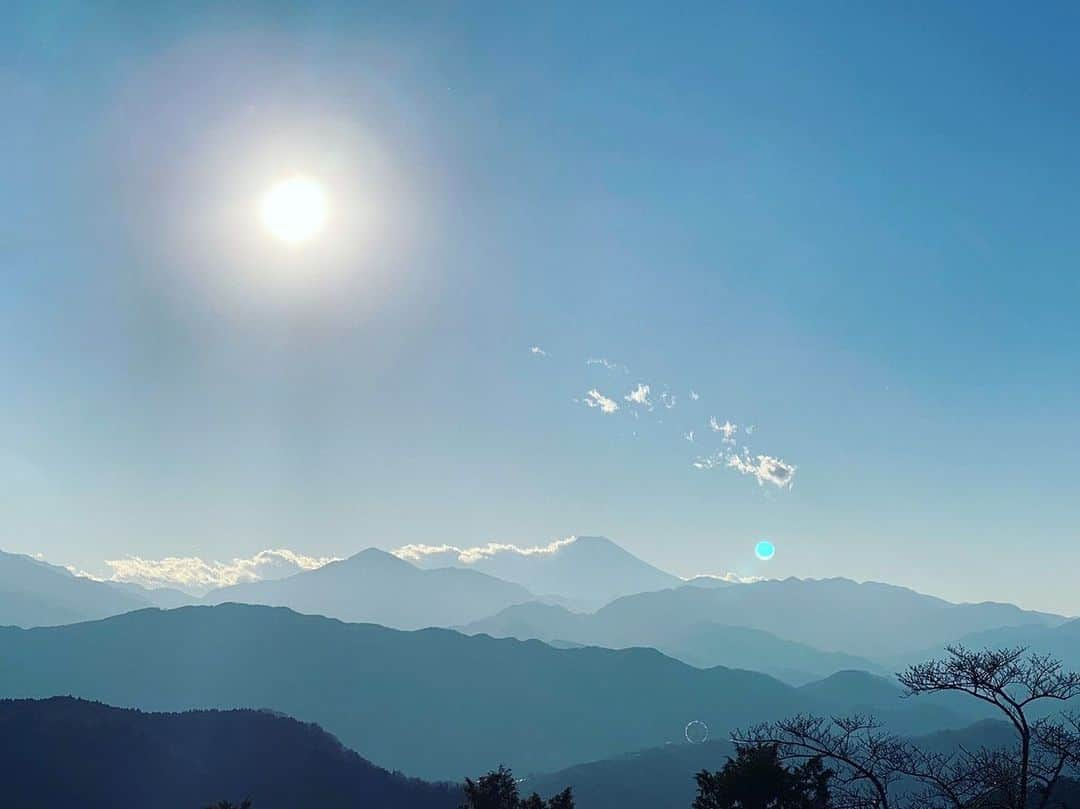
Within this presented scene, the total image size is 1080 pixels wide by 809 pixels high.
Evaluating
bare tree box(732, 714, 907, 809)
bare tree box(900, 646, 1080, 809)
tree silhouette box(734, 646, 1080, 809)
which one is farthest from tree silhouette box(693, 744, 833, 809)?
bare tree box(900, 646, 1080, 809)

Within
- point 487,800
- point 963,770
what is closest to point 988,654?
point 963,770

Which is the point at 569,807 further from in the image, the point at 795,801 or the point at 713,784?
the point at 795,801

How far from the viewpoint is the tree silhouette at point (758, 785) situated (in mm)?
33406

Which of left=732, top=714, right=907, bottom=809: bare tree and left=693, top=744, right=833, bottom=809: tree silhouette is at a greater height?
left=732, top=714, right=907, bottom=809: bare tree

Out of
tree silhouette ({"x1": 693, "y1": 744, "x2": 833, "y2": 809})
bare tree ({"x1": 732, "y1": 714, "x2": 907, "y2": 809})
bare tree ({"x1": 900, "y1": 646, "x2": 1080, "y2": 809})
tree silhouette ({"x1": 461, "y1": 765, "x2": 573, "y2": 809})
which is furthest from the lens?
tree silhouette ({"x1": 461, "y1": 765, "x2": 573, "y2": 809})

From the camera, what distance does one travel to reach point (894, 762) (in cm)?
1606

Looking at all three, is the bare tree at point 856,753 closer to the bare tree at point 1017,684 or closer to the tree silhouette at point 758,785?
the bare tree at point 1017,684

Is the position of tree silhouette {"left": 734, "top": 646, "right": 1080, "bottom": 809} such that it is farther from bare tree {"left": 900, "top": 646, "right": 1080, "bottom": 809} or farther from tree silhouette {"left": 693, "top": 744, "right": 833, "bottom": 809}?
tree silhouette {"left": 693, "top": 744, "right": 833, "bottom": 809}

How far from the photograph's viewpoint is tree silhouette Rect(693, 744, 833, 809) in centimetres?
3341

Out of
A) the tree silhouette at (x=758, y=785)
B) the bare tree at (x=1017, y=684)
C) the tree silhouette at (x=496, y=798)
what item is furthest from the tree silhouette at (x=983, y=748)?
the tree silhouette at (x=496, y=798)

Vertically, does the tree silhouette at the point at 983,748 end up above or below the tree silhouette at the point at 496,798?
above

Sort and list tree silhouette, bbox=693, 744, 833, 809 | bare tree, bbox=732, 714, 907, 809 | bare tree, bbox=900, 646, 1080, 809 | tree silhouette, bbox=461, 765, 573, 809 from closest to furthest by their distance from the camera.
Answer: bare tree, bbox=900, 646, 1080, 809
bare tree, bbox=732, 714, 907, 809
tree silhouette, bbox=693, 744, 833, 809
tree silhouette, bbox=461, 765, 573, 809

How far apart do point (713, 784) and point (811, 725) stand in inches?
867

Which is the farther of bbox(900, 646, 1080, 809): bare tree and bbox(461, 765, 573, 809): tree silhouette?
bbox(461, 765, 573, 809): tree silhouette
